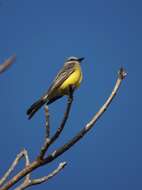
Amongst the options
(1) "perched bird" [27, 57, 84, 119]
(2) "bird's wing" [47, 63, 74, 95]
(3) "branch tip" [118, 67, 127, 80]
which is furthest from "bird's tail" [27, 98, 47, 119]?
(3) "branch tip" [118, 67, 127, 80]

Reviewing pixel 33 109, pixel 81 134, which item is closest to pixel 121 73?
pixel 81 134

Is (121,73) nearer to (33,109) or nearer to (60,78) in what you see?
(33,109)

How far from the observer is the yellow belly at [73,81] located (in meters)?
5.80

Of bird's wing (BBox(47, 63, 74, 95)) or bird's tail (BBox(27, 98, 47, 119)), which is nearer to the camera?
bird's tail (BBox(27, 98, 47, 119))

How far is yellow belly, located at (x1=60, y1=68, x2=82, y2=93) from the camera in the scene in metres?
5.80

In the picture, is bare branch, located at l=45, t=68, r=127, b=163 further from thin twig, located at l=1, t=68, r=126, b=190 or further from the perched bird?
the perched bird

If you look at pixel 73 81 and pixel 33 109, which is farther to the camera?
pixel 73 81

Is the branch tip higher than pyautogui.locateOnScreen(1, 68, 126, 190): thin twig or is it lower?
higher

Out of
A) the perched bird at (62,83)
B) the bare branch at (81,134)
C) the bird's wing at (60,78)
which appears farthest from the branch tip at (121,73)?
the bird's wing at (60,78)

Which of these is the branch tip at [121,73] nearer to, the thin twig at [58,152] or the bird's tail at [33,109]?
the thin twig at [58,152]

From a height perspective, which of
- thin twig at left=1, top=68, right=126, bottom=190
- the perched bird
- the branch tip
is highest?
the perched bird

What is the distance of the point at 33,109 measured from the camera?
464cm

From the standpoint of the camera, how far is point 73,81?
588 cm

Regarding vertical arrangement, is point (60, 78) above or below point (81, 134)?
above
